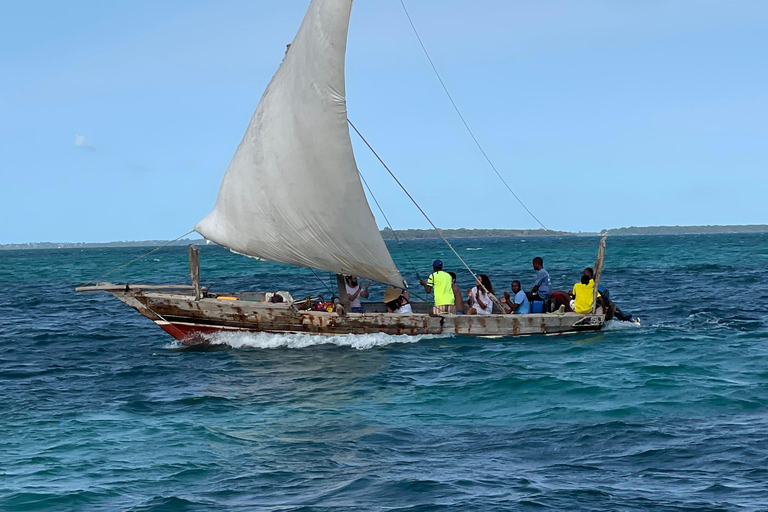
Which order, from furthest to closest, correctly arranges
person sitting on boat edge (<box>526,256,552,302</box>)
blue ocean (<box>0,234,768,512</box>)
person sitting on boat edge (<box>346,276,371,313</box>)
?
person sitting on boat edge (<box>526,256,552,302</box>), person sitting on boat edge (<box>346,276,371,313</box>), blue ocean (<box>0,234,768,512</box>)

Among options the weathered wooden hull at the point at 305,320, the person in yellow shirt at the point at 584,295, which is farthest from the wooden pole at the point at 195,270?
the person in yellow shirt at the point at 584,295

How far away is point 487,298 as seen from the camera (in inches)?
950

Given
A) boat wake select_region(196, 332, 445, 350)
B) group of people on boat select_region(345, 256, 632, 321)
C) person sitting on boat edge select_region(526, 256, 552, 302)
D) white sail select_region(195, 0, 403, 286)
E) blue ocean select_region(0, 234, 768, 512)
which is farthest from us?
person sitting on boat edge select_region(526, 256, 552, 302)

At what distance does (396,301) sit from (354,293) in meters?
1.25

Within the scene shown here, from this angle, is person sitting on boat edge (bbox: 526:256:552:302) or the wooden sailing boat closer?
the wooden sailing boat

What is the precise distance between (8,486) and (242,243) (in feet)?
41.7

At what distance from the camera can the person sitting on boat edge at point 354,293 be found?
24.3m

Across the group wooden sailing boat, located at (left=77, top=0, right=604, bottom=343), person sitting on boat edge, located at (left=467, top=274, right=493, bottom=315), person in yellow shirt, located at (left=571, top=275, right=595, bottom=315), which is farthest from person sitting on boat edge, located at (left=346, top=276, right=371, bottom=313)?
person in yellow shirt, located at (left=571, top=275, right=595, bottom=315)

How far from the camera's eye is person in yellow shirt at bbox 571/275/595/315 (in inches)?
941

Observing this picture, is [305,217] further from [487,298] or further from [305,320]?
[487,298]

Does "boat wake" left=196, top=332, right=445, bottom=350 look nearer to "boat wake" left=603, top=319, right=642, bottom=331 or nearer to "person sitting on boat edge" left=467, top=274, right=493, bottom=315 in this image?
"person sitting on boat edge" left=467, top=274, right=493, bottom=315

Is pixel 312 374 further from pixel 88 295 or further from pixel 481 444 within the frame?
pixel 88 295

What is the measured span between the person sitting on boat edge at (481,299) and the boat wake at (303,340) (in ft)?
4.85

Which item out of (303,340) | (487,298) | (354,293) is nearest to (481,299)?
(487,298)
